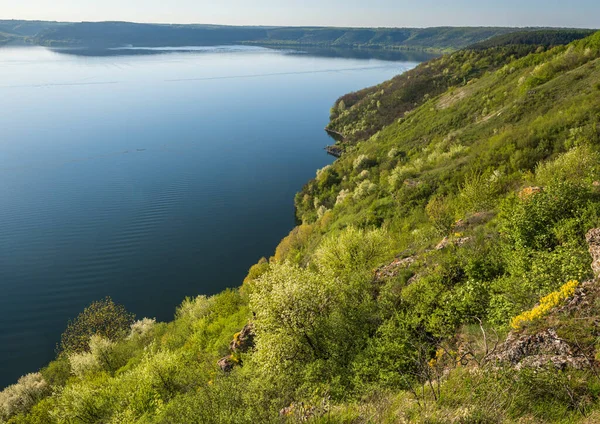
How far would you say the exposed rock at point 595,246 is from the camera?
12.9 m

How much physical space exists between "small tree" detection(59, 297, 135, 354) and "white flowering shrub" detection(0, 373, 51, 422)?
22.9ft

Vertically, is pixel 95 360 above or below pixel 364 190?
below

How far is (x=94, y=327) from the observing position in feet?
165

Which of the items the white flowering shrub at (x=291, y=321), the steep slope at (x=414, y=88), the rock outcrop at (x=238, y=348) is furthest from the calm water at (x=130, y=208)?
the white flowering shrub at (x=291, y=321)

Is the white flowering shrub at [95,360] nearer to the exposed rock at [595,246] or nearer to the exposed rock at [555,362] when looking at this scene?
the exposed rock at [555,362]

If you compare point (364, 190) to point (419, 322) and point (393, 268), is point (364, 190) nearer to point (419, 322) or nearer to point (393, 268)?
point (393, 268)

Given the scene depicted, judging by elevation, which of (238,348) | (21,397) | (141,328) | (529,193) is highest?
(529,193)

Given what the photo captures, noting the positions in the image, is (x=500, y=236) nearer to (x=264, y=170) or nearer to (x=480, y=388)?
(x=480, y=388)

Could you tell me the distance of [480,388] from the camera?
9.34 m

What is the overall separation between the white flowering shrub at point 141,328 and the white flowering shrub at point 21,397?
1052 cm

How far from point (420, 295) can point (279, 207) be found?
71057mm

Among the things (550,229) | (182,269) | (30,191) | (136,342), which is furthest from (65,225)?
(550,229)

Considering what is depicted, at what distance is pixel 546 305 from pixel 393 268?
11712 mm

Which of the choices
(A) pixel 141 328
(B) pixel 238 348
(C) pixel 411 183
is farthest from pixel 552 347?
(A) pixel 141 328
